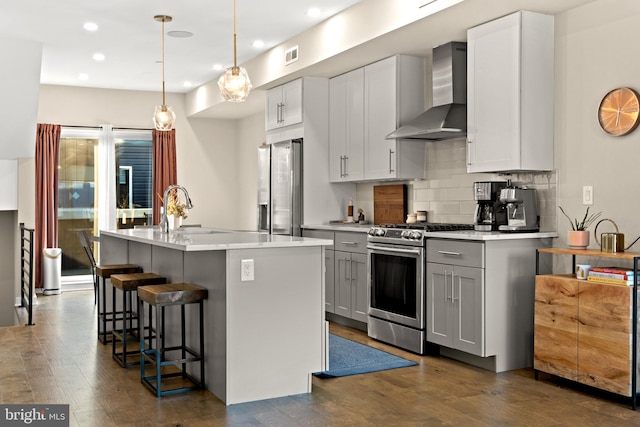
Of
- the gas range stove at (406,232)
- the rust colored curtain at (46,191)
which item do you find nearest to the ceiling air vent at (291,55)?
the gas range stove at (406,232)

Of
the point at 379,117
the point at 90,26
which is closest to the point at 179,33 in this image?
the point at 90,26

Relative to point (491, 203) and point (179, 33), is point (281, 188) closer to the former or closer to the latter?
point (179, 33)

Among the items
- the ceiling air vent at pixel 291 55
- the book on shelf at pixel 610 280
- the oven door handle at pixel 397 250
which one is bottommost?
the book on shelf at pixel 610 280

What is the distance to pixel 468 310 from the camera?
4.49 m

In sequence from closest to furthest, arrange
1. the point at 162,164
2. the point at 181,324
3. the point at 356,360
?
the point at 181,324, the point at 356,360, the point at 162,164

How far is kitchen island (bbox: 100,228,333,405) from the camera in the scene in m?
3.69

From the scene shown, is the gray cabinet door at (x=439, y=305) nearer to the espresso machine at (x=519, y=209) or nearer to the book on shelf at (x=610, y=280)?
the espresso machine at (x=519, y=209)

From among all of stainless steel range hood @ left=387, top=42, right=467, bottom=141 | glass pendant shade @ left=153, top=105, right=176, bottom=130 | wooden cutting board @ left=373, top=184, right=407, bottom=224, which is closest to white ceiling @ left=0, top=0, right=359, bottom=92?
glass pendant shade @ left=153, top=105, right=176, bottom=130

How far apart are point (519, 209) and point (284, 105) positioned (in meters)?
3.31

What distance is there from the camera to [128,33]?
6.48m

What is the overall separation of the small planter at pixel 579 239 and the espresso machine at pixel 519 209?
0.41 m

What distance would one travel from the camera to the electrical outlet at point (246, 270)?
3.70 metres

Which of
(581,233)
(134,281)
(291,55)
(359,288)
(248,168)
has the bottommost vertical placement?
(359,288)

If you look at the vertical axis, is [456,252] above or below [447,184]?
below
